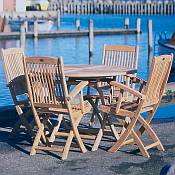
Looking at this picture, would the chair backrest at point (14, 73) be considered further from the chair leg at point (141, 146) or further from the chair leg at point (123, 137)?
the chair leg at point (141, 146)

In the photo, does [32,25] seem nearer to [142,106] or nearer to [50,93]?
[50,93]

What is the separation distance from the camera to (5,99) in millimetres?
14617

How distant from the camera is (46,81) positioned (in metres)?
7.94

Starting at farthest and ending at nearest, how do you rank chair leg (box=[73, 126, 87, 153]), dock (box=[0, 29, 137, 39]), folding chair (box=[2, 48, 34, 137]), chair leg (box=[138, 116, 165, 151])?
dock (box=[0, 29, 137, 39])
folding chair (box=[2, 48, 34, 137])
chair leg (box=[138, 116, 165, 151])
chair leg (box=[73, 126, 87, 153])

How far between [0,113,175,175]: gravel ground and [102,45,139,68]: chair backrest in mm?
1493

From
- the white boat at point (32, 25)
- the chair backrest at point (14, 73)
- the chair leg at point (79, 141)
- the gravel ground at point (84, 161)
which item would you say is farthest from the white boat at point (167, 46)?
the white boat at point (32, 25)

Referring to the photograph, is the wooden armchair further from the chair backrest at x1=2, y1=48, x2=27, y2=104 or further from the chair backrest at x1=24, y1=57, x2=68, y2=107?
the chair backrest at x1=2, y1=48, x2=27, y2=104

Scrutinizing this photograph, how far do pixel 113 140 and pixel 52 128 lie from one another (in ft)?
2.65

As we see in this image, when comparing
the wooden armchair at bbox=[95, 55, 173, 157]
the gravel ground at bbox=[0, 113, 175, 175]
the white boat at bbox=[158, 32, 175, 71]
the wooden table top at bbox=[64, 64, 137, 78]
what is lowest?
the white boat at bbox=[158, 32, 175, 71]

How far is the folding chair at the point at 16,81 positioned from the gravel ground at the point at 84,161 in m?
0.27

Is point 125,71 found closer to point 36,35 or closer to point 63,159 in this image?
point 63,159

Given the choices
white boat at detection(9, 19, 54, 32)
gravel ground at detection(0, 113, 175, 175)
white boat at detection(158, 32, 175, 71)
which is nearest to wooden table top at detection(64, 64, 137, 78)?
gravel ground at detection(0, 113, 175, 175)

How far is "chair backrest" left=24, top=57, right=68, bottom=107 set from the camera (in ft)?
25.4

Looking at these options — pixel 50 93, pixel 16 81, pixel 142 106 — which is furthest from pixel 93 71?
pixel 16 81
